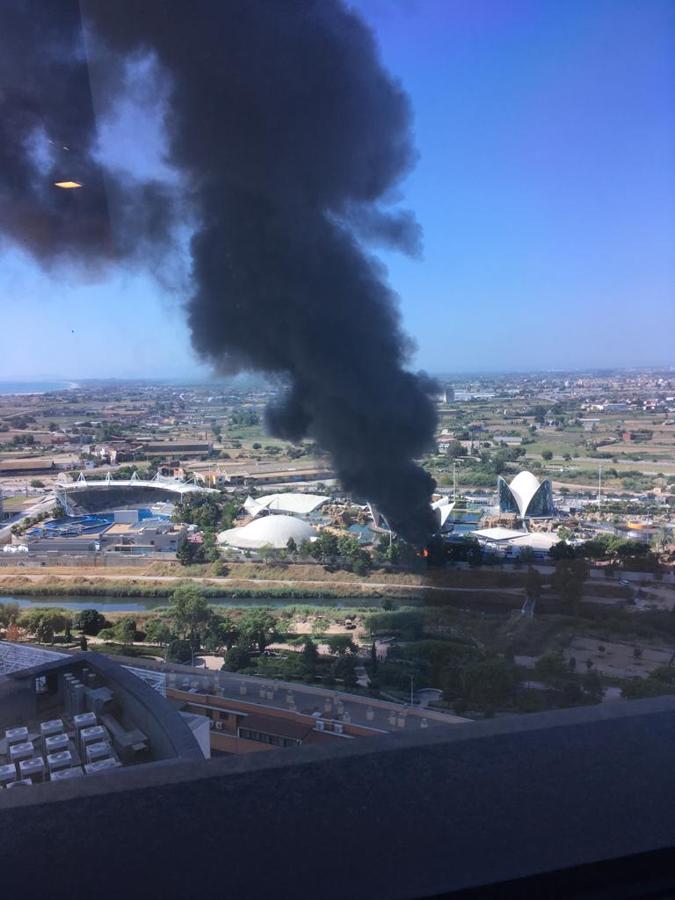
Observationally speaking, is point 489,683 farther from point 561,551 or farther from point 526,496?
point 526,496

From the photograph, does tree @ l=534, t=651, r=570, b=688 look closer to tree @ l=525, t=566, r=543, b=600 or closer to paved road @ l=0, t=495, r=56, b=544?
tree @ l=525, t=566, r=543, b=600

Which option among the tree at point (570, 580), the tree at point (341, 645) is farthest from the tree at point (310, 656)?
the tree at point (570, 580)

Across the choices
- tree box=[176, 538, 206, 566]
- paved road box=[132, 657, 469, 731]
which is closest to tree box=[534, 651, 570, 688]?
paved road box=[132, 657, 469, 731]

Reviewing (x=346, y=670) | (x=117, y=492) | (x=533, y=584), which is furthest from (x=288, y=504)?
(x=346, y=670)

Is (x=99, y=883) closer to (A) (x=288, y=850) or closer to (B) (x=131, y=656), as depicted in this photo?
(A) (x=288, y=850)

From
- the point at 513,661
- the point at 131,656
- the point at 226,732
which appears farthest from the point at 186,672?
the point at 513,661

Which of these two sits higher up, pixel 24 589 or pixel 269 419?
pixel 269 419
